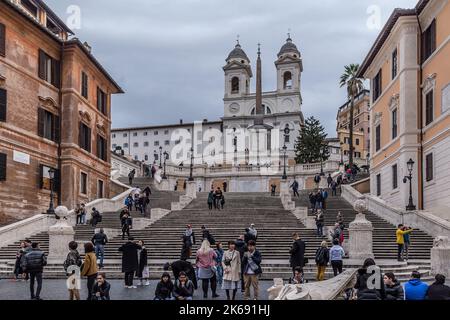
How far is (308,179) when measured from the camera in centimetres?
6375

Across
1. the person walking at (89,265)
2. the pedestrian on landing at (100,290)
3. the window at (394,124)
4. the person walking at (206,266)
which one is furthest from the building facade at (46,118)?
the pedestrian on landing at (100,290)

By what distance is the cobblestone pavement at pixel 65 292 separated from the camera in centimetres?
1533

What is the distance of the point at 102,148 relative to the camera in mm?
43500

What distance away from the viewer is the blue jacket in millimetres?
10164

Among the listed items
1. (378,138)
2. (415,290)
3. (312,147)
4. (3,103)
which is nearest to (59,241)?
(3,103)

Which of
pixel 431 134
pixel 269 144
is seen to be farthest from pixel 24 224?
pixel 269 144

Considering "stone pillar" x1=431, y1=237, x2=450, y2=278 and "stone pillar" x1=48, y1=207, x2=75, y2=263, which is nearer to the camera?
"stone pillar" x1=431, y1=237, x2=450, y2=278

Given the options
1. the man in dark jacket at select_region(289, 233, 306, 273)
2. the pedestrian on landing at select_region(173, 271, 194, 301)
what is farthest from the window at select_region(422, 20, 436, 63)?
the pedestrian on landing at select_region(173, 271, 194, 301)

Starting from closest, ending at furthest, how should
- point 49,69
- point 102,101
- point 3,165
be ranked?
1. point 3,165
2. point 49,69
3. point 102,101

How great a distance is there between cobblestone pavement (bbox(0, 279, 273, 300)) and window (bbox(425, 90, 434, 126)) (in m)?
15.4

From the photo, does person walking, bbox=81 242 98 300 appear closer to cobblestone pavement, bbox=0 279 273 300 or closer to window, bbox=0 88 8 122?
cobblestone pavement, bbox=0 279 273 300

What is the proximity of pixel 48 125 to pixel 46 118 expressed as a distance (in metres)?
0.48

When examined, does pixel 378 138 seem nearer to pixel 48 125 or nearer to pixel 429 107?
pixel 429 107

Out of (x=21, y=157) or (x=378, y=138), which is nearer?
(x=21, y=157)
